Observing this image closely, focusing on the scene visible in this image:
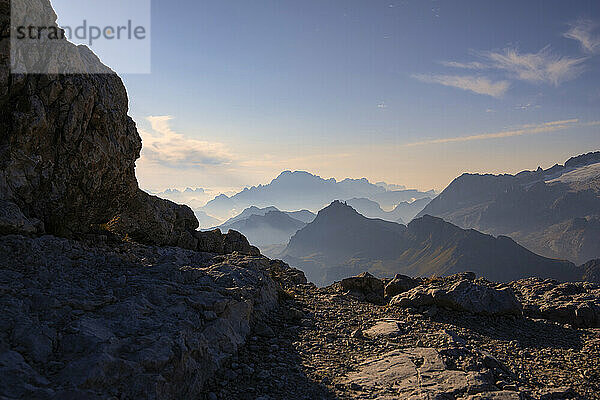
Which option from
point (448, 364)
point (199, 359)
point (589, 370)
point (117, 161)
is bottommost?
point (589, 370)

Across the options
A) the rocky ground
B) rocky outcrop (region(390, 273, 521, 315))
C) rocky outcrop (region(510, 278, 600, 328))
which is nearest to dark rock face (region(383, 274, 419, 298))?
rocky outcrop (region(390, 273, 521, 315))

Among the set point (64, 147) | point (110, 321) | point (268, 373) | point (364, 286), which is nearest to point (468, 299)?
point (364, 286)

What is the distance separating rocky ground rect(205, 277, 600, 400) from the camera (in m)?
9.29

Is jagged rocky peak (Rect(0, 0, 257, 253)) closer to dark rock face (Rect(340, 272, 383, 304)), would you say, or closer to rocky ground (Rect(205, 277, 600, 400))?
rocky ground (Rect(205, 277, 600, 400))

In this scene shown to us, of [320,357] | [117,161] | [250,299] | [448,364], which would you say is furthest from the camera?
[117,161]

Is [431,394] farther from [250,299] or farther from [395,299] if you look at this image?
[395,299]

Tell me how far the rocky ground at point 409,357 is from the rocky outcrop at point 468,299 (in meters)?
0.22

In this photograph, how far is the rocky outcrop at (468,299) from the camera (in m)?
15.7

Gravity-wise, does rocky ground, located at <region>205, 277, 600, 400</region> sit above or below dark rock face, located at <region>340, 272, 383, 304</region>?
below

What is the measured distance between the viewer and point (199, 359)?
30.7 ft

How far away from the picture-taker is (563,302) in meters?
16.9

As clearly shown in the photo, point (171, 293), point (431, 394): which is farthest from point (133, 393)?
point (431, 394)

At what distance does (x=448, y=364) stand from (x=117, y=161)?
617 inches

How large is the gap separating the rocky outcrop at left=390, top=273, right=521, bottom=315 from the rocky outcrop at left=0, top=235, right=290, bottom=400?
7429 mm
